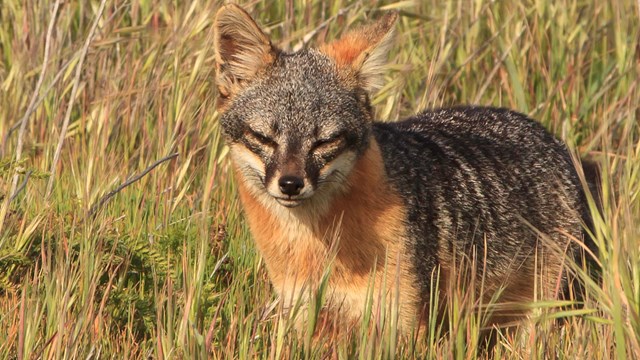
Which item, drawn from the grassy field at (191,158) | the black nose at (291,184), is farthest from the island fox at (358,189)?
the grassy field at (191,158)

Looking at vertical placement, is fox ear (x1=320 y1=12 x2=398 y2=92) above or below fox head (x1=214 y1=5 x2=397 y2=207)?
above

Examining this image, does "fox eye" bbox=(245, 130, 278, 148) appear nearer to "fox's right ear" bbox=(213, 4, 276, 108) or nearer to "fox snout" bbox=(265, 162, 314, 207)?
"fox snout" bbox=(265, 162, 314, 207)

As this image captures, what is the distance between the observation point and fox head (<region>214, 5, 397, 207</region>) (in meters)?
4.93

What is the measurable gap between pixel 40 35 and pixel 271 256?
8.69 ft

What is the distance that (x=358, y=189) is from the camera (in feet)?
16.9

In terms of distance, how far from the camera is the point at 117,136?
6.53 m

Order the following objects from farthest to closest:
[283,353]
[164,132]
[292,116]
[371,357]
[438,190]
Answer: [164,132] → [438,190] → [292,116] → [283,353] → [371,357]

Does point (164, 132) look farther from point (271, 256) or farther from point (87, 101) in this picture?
point (271, 256)

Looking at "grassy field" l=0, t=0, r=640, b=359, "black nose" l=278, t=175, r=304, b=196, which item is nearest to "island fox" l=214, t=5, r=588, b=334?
"black nose" l=278, t=175, r=304, b=196

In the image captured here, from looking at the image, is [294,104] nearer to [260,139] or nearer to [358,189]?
[260,139]

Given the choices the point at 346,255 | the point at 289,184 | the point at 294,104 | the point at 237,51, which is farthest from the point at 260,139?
the point at 346,255

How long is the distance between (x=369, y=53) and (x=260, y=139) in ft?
2.42

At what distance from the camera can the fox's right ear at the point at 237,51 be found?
527 cm

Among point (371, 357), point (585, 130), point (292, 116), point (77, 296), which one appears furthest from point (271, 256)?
point (585, 130)
